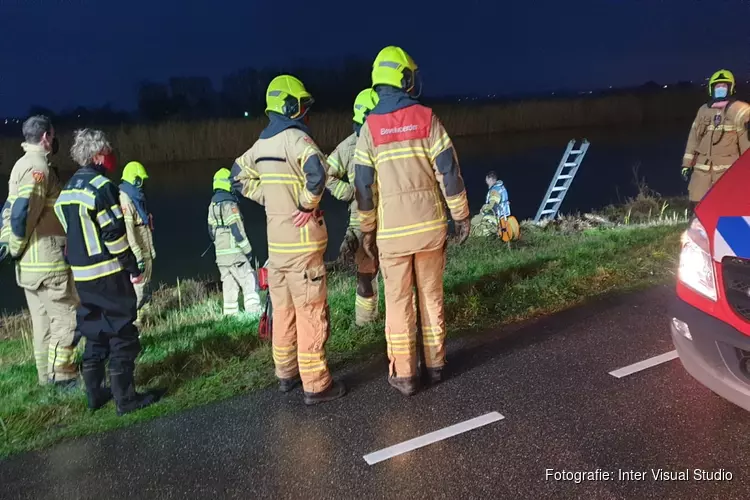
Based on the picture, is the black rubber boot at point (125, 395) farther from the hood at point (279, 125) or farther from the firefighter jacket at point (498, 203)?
the firefighter jacket at point (498, 203)

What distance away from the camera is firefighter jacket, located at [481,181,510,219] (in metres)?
11.0

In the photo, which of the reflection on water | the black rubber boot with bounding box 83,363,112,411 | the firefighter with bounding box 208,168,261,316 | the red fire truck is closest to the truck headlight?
the red fire truck

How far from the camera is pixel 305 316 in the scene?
4.14 metres

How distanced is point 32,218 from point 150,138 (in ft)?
65.6

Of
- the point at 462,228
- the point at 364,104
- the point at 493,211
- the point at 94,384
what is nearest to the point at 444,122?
the point at 493,211

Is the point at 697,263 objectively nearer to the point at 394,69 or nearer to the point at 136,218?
the point at 394,69

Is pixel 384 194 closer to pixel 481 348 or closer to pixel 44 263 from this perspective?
pixel 481 348

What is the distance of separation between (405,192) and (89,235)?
2.09 m

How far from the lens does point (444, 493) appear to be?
123 inches

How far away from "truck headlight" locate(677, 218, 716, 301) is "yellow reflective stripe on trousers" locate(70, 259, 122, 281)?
3519 mm

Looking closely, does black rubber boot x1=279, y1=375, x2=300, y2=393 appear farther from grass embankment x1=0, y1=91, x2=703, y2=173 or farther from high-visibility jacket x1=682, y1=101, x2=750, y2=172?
grass embankment x1=0, y1=91, x2=703, y2=173

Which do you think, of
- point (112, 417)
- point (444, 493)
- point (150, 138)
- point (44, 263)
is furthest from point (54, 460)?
point (150, 138)

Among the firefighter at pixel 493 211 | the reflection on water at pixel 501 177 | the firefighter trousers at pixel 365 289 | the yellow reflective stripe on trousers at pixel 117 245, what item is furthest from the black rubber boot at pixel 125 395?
the reflection on water at pixel 501 177

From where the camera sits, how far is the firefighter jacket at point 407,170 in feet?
13.2
